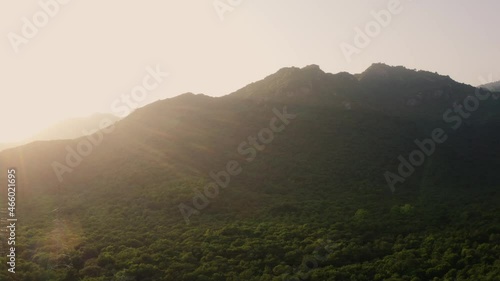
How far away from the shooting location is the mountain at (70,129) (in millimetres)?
152375

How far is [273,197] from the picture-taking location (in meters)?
42.0

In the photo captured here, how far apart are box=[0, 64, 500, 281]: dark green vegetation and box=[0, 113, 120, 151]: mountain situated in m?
98.9

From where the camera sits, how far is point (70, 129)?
161250 millimetres

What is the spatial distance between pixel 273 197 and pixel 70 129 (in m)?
143

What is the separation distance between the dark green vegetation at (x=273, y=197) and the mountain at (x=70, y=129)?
9893 cm

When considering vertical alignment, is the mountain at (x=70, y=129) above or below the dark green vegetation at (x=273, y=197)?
above

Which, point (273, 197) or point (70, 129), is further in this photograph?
point (70, 129)

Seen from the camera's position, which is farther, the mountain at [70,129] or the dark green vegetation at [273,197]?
the mountain at [70,129]

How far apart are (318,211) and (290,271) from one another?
502 inches

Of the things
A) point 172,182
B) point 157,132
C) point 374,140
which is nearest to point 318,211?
point 172,182

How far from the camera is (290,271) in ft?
81.5

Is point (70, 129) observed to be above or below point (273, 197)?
above

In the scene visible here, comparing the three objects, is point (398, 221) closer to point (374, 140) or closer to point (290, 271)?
point (290, 271)

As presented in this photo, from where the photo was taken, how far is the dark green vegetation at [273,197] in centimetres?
2581
